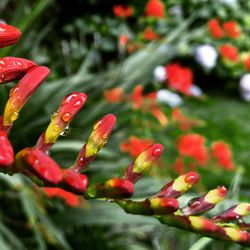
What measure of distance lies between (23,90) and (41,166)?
0.14 metres

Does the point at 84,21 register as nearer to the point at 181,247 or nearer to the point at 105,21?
the point at 105,21

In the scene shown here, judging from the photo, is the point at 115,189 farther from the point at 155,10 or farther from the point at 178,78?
the point at 155,10

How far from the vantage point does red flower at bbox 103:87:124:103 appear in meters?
2.98

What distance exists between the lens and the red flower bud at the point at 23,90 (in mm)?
667

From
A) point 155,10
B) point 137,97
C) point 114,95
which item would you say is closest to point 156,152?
point 114,95

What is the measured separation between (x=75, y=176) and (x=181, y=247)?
118cm

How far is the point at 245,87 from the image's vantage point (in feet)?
18.4

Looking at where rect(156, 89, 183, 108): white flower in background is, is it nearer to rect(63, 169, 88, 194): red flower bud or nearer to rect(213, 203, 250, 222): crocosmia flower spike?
rect(213, 203, 250, 222): crocosmia flower spike

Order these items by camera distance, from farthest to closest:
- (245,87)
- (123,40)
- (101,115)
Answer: (245,87) → (123,40) → (101,115)

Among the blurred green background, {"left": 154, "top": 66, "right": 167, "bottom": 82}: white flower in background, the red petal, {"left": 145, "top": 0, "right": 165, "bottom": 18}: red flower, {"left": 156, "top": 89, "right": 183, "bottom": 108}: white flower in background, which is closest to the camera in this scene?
the red petal

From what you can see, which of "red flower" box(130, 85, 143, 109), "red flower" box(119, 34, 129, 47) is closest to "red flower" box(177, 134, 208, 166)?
"red flower" box(130, 85, 143, 109)

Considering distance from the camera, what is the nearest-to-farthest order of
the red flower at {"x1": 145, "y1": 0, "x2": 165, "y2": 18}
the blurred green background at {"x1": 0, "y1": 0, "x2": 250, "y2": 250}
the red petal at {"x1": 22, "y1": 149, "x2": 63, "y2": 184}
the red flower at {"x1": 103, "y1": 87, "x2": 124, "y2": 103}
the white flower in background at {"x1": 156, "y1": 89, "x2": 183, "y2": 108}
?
the red petal at {"x1": 22, "y1": 149, "x2": 63, "y2": 184}
the blurred green background at {"x1": 0, "y1": 0, "x2": 250, "y2": 250}
the red flower at {"x1": 103, "y1": 87, "x2": 124, "y2": 103}
the red flower at {"x1": 145, "y1": 0, "x2": 165, "y2": 18}
the white flower in background at {"x1": 156, "y1": 89, "x2": 183, "y2": 108}

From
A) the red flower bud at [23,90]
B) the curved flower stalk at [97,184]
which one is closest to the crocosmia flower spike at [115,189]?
the curved flower stalk at [97,184]

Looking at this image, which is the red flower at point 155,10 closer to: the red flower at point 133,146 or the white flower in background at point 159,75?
the white flower in background at point 159,75
